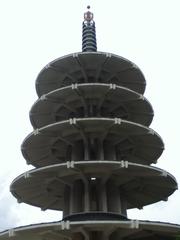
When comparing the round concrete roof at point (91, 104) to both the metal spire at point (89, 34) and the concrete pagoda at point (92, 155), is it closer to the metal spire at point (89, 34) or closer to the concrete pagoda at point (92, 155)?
the concrete pagoda at point (92, 155)

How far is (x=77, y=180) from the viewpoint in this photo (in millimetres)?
42281

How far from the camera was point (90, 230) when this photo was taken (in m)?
36.9

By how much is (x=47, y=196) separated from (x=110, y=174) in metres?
10.1

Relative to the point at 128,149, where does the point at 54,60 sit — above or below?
above

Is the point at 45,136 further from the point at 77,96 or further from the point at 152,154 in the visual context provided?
the point at 152,154

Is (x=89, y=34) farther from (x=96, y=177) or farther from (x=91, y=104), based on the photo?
(x=96, y=177)

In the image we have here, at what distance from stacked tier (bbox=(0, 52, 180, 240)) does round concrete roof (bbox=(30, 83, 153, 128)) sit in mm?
95

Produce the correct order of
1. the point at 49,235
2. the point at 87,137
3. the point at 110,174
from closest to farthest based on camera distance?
the point at 49,235 → the point at 110,174 → the point at 87,137

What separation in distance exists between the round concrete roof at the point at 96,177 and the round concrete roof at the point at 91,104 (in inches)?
309

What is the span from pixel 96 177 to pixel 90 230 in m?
5.68

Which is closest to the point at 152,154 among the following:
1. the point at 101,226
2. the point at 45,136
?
the point at 45,136

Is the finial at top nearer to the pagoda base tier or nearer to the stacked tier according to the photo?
the stacked tier

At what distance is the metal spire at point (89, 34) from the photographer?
56.0 metres

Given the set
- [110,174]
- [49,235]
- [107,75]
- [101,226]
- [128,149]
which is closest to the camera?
[101,226]
